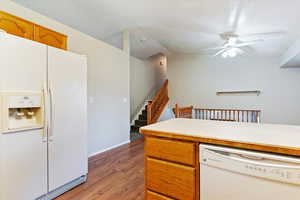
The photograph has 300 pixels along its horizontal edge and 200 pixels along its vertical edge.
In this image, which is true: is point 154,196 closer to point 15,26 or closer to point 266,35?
point 15,26

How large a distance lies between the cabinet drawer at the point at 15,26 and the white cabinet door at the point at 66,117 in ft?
1.26

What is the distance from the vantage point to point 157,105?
5613 mm

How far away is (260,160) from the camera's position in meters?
0.99

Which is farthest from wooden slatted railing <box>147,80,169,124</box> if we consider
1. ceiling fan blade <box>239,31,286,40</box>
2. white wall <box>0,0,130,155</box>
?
ceiling fan blade <box>239,31,286,40</box>

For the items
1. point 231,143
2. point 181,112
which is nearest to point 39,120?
point 231,143

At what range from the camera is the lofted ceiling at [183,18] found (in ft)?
8.48

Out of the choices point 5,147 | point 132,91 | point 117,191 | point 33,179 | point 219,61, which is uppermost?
point 219,61

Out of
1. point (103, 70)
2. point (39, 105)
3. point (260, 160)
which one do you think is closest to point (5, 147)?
point (39, 105)

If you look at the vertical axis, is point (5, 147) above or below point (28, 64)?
below

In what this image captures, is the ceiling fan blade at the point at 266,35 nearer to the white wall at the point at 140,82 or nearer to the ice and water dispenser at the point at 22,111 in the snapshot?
the ice and water dispenser at the point at 22,111

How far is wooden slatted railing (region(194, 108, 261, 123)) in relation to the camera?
5.03 m

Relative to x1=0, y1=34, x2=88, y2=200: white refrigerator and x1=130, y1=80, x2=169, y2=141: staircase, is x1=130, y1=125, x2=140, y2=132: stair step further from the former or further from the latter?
x1=0, y1=34, x2=88, y2=200: white refrigerator

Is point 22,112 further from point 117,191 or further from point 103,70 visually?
point 103,70

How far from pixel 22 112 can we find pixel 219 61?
18.3 ft
